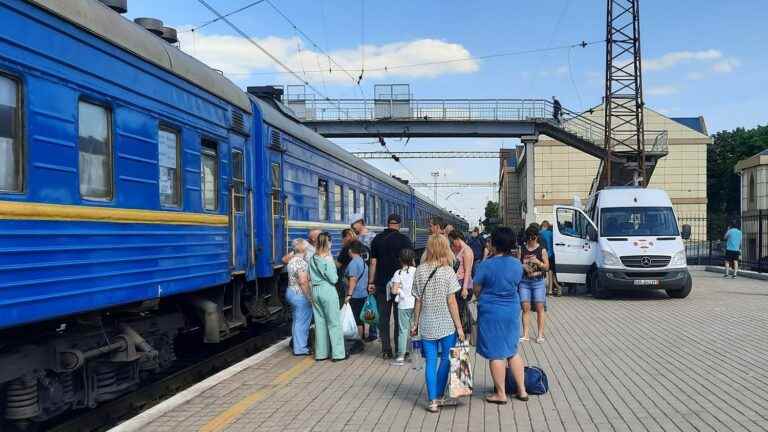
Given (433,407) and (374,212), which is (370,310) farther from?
(374,212)

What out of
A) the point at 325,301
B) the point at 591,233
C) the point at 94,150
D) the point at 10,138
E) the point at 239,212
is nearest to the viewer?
the point at 10,138

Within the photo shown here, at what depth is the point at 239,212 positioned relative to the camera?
10.4 metres

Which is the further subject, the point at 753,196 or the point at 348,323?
the point at 753,196

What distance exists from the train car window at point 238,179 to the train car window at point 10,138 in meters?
4.71

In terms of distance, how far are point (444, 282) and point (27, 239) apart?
3.46 metres

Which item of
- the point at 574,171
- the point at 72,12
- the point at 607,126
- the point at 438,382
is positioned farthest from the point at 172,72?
the point at 574,171

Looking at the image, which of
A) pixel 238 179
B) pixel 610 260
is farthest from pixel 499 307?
pixel 610 260

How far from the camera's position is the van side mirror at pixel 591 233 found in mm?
18047

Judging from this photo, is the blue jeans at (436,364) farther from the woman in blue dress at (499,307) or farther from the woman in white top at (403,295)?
the woman in white top at (403,295)

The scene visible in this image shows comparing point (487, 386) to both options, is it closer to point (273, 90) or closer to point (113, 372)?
point (113, 372)

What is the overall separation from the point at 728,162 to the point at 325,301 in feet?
244

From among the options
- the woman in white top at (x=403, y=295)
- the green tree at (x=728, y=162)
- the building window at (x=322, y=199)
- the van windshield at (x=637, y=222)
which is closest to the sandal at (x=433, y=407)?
the woman in white top at (x=403, y=295)

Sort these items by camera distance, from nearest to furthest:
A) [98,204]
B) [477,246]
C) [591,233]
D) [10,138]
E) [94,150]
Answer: [10,138] → [98,204] → [94,150] → [477,246] → [591,233]

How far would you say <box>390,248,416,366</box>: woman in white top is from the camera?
8994 millimetres
